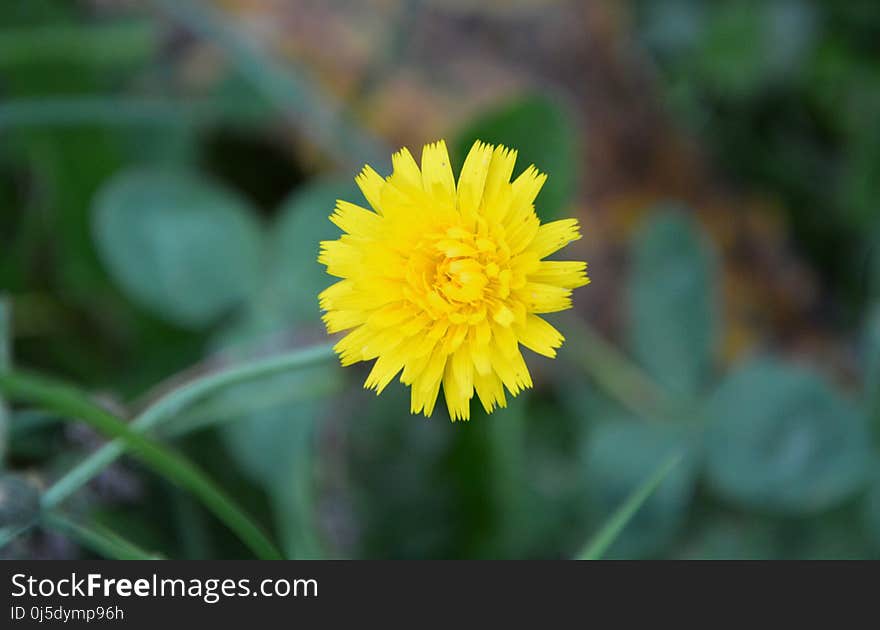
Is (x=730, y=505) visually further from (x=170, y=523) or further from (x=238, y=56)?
(x=238, y=56)

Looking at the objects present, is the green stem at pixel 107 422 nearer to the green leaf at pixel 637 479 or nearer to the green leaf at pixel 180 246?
the green leaf at pixel 180 246

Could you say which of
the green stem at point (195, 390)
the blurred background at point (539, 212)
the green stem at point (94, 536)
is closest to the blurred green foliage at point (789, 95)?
the blurred background at point (539, 212)

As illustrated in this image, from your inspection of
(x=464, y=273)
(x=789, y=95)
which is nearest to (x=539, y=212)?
(x=464, y=273)

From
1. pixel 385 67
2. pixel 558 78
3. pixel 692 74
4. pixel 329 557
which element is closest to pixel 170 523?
pixel 329 557

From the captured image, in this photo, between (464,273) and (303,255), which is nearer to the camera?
(464,273)

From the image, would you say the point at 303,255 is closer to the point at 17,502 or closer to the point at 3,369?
the point at 3,369
